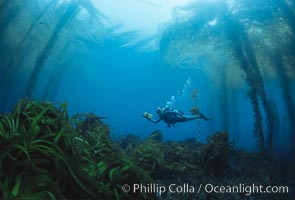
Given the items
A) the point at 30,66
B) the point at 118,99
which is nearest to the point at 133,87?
the point at 118,99

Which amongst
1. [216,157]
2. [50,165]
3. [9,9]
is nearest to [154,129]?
[216,157]

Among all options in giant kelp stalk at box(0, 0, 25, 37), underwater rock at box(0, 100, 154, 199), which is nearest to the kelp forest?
underwater rock at box(0, 100, 154, 199)

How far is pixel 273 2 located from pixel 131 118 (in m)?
112

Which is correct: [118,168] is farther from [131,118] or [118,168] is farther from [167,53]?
[131,118]

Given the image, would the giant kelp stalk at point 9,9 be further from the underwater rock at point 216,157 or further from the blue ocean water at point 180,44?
the underwater rock at point 216,157

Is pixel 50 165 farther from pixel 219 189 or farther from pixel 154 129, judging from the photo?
pixel 154 129

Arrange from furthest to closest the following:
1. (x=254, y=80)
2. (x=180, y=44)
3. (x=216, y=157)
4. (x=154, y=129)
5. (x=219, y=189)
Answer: (x=180, y=44)
(x=154, y=129)
(x=254, y=80)
(x=216, y=157)
(x=219, y=189)

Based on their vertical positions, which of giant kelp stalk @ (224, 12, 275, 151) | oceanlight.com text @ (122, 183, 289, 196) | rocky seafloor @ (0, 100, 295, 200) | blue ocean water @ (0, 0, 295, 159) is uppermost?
blue ocean water @ (0, 0, 295, 159)

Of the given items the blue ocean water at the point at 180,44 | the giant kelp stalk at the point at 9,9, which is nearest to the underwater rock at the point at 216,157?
the blue ocean water at the point at 180,44

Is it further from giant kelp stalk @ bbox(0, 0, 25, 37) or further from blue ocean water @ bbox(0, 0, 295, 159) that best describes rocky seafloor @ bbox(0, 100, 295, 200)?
giant kelp stalk @ bbox(0, 0, 25, 37)

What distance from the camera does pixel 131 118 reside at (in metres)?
124

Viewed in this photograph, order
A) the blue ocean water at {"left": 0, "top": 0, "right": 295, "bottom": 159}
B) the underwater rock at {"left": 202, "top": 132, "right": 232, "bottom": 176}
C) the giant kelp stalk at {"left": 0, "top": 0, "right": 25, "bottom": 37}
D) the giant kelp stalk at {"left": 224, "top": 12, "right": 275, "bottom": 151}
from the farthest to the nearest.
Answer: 1. the giant kelp stalk at {"left": 0, "top": 0, "right": 25, "bottom": 37}
2. the blue ocean water at {"left": 0, "top": 0, "right": 295, "bottom": 159}
3. the giant kelp stalk at {"left": 224, "top": 12, "right": 275, "bottom": 151}
4. the underwater rock at {"left": 202, "top": 132, "right": 232, "bottom": 176}

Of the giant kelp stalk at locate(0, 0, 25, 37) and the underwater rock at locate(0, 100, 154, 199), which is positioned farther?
the giant kelp stalk at locate(0, 0, 25, 37)

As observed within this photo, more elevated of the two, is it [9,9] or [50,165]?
[9,9]
